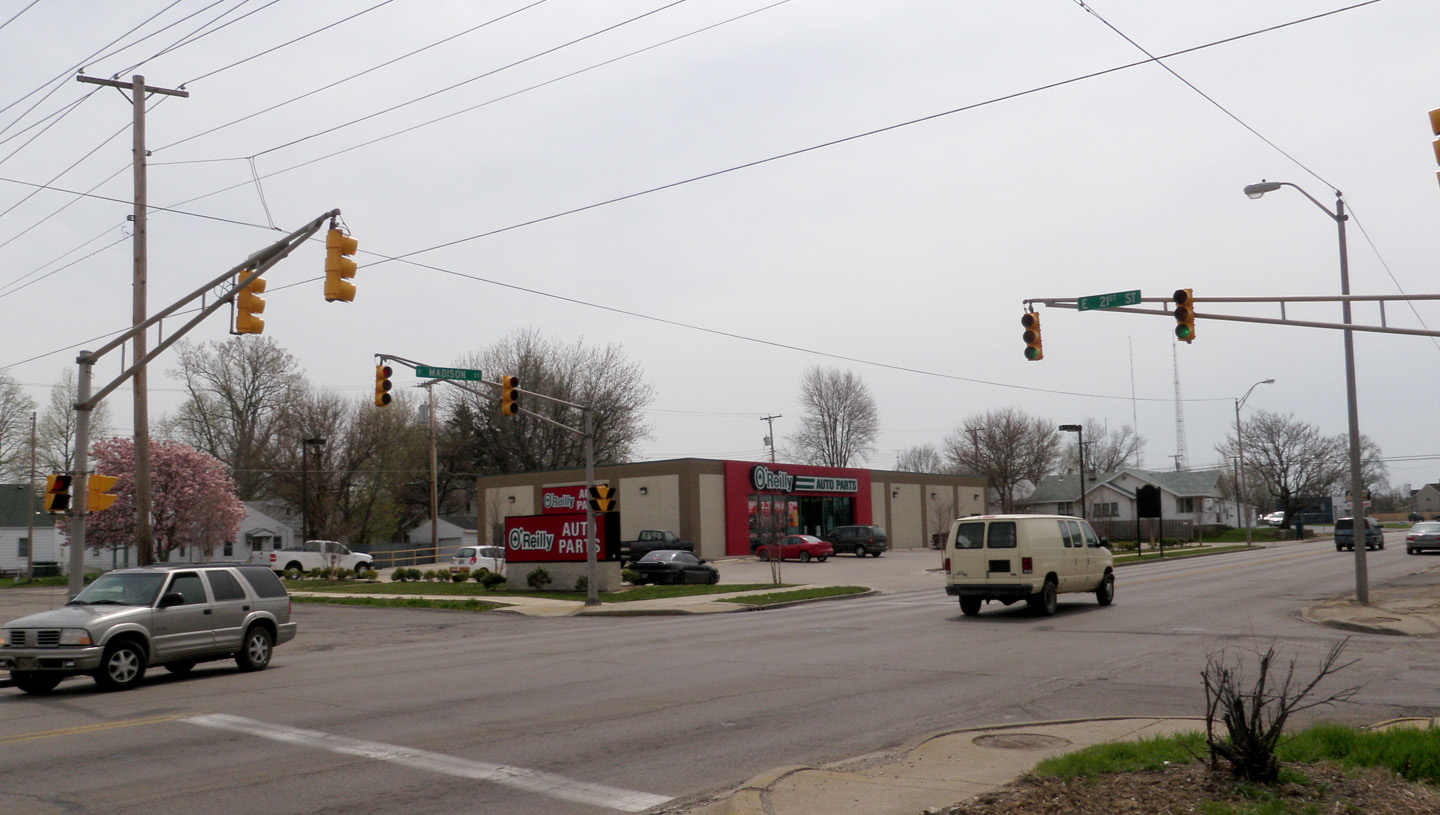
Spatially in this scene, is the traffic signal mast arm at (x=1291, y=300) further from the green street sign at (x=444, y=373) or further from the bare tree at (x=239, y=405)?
the bare tree at (x=239, y=405)

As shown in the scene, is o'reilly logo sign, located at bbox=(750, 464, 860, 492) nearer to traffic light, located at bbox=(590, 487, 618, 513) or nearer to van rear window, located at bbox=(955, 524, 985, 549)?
traffic light, located at bbox=(590, 487, 618, 513)

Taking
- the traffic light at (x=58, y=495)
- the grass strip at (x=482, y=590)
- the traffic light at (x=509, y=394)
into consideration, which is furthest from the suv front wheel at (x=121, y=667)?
the grass strip at (x=482, y=590)

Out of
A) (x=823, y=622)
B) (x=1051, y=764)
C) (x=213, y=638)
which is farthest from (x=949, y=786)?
(x=823, y=622)

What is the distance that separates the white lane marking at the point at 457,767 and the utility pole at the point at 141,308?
1392 cm

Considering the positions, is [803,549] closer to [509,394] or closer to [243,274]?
[509,394]

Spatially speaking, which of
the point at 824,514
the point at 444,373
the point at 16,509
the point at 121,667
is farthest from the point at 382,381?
the point at 16,509

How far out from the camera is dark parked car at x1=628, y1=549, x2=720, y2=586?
3772cm

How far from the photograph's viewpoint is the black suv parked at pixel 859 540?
57500 mm

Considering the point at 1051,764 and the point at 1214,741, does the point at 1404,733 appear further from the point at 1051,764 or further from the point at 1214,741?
the point at 1051,764

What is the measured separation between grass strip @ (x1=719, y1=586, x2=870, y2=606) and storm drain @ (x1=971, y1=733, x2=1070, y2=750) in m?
19.7

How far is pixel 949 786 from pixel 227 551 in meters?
67.6

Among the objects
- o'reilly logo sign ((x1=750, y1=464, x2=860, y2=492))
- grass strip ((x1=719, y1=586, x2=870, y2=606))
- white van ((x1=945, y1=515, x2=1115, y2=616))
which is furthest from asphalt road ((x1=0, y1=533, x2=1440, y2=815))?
o'reilly logo sign ((x1=750, y1=464, x2=860, y2=492))

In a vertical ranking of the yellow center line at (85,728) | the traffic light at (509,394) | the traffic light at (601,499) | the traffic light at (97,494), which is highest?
the traffic light at (509,394)

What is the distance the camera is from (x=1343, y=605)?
22.4 metres
